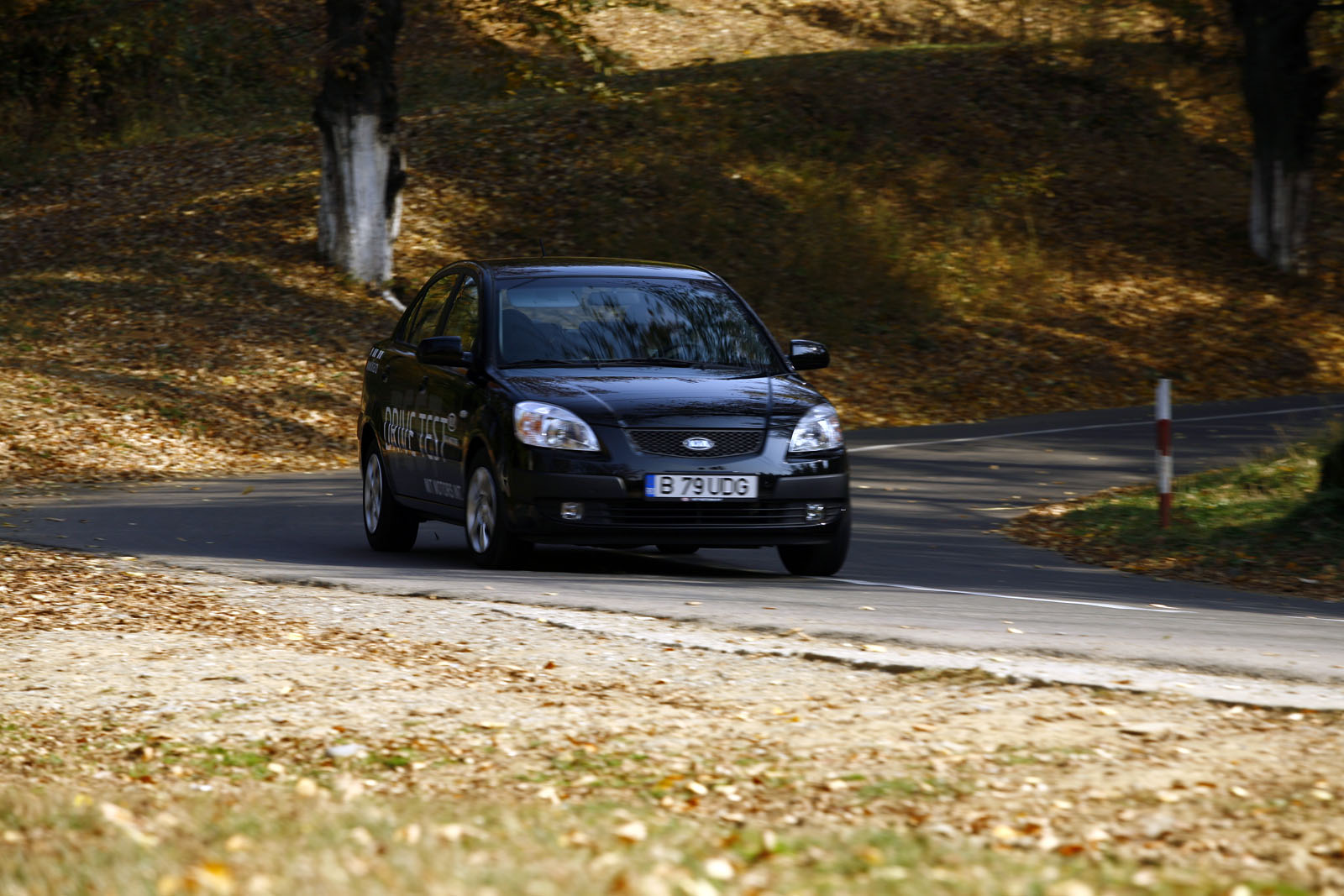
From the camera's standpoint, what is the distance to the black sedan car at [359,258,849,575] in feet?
32.7

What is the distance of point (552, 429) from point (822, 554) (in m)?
1.76

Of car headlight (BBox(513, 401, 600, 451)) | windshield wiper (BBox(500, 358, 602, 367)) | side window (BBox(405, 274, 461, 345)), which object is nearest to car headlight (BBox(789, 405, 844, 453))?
car headlight (BBox(513, 401, 600, 451))

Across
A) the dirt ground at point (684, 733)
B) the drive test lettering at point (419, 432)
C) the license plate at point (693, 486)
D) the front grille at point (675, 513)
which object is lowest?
the dirt ground at point (684, 733)

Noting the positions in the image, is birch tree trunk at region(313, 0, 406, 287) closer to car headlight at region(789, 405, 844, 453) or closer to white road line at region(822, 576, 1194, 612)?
car headlight at region(789, 405, 844, 453)

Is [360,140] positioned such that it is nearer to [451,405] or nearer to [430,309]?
[430,309]

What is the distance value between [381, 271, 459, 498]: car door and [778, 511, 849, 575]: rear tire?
8.04 feet

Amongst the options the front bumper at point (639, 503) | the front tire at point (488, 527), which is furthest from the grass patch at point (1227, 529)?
the front tire at point (488, 527)

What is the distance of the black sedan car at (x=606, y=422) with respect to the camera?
9.95 m

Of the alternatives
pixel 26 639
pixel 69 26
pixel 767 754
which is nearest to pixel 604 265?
pixel 26 639

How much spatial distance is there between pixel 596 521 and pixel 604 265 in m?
2.26

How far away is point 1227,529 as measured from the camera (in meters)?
11.9

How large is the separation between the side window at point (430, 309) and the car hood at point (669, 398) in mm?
1577

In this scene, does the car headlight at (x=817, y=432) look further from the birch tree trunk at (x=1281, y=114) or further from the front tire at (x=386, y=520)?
the birch tree trunk at (x=1281, y=114)

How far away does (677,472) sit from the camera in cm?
994
